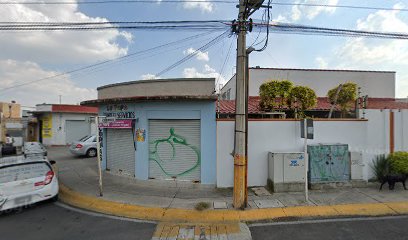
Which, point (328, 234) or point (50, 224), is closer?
point (328, 234)

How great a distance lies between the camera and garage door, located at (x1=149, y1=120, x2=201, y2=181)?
811cm

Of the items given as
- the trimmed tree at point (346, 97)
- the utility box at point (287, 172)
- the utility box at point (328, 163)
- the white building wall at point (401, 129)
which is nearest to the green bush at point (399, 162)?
the white building wall at point (401, 129)

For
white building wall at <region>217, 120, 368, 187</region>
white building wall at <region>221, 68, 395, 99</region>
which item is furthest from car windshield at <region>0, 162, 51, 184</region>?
white building wall at <region>221, 68, 395, 99</region>

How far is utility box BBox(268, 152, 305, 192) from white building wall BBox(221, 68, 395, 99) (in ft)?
28.7

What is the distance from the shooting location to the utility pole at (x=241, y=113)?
20.4 feet

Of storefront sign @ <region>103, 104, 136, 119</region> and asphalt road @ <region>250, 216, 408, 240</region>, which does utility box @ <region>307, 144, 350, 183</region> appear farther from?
storefront sign @ <region>103, 104, 136, 119</region>

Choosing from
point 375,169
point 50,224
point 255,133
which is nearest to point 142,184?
point 50,224

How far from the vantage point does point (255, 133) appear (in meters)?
8.19

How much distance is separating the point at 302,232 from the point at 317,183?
10.5 ft

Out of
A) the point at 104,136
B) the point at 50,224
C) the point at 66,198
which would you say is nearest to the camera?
the point at 50,224

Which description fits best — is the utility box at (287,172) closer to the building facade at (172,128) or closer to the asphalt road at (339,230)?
the asphalt road at (339,230)

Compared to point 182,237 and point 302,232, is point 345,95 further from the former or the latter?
point 182,237

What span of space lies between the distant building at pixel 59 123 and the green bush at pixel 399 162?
22035 millimetres

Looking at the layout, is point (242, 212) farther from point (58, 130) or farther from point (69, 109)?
point (58, 130)
